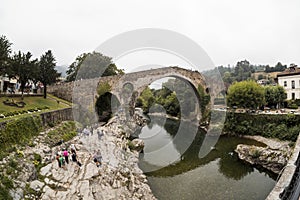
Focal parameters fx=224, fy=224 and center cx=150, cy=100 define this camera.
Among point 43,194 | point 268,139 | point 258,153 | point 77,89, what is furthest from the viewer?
point 77,89

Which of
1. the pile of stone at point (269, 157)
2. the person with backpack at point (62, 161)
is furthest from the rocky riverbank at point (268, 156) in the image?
the person with backpack at point (62, 161)

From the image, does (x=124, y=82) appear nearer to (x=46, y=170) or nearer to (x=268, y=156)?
(x=268, y=156)

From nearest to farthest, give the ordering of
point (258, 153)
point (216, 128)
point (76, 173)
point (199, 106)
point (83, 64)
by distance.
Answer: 1. point (76, 173)
2. point (258, 153)
3. point (216, 128)
4. point (83, 64)
5. point (199, 106)

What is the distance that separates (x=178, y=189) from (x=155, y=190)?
95cm

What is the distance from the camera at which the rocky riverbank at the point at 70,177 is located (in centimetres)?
671

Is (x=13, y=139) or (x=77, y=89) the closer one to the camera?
(x=13, y=139)

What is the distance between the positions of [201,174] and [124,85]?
1483 cm

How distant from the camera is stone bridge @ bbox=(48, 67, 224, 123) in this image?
22.0 meters

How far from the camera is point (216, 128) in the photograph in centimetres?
2042

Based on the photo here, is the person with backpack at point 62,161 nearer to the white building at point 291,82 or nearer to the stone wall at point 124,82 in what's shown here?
the stone wall at point 124,82

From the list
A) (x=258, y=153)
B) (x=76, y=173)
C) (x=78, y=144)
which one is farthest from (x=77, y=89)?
(x=258, y=153)

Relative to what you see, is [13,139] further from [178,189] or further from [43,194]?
[178,189]

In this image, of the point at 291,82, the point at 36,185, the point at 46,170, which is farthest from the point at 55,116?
the point at 291,82

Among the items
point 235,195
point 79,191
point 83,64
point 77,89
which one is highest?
point 83,64
